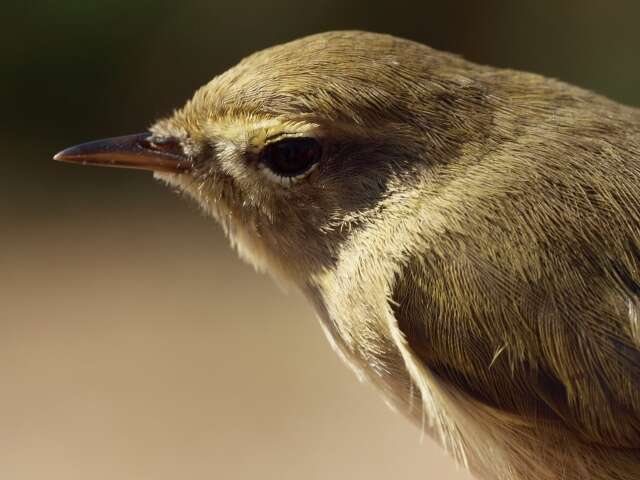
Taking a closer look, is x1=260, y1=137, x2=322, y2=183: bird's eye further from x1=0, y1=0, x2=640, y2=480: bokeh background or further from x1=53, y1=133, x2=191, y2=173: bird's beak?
x1=0, y1=0, x2=640, y2=480: bokeh background

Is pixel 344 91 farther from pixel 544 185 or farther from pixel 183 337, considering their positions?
pixel 183 337

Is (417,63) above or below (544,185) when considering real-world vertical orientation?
above

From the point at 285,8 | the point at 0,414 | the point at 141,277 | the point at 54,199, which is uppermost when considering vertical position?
the point at 285,8

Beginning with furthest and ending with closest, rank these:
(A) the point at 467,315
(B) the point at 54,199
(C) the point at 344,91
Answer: (B) the point at 54,199
(C) the point at 344,91
(A) the point at 467,315

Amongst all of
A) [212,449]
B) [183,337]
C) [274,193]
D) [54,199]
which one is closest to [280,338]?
[183,337]

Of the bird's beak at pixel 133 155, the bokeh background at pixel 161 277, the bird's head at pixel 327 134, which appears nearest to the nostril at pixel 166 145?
the bird's beak at pixel 133 155

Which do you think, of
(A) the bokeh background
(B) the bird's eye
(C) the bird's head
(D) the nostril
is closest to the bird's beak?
(D) the nostril

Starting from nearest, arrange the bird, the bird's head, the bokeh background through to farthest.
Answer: the bird < the bird's head < the bokeh background

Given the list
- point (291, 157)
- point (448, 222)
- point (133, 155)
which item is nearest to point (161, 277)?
point (133, 155)

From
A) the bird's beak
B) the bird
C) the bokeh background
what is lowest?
the bird

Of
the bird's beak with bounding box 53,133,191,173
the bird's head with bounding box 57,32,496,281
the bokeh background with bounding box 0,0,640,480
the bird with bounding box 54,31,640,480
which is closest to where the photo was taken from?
the bird with bounding box 54,31,640,480
